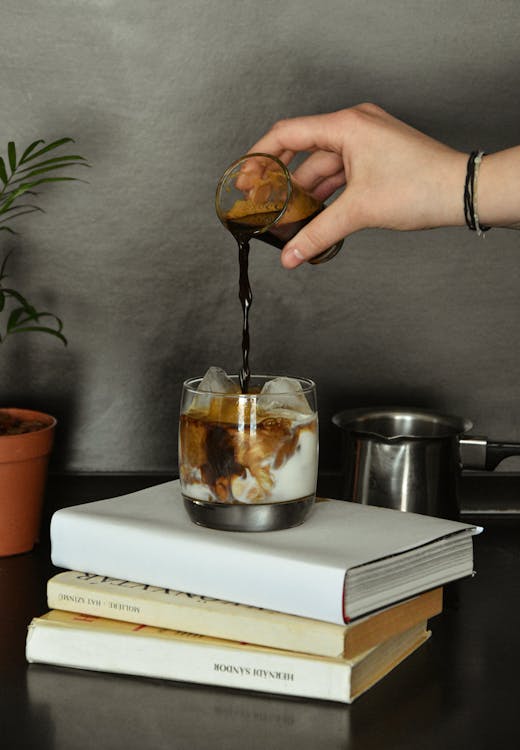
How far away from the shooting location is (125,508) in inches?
43.8

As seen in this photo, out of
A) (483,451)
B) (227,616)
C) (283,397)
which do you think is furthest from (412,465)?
(227,616)

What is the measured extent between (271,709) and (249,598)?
0.10 meters

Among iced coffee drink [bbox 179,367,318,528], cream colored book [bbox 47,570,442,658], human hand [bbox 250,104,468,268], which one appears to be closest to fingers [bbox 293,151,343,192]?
human hand [bbox 250,104,468,268]

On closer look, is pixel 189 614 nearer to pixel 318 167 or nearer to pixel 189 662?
pixel 189 662

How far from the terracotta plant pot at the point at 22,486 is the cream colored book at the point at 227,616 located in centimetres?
30

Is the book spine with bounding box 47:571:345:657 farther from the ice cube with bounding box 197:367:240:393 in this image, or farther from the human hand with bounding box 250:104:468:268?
the human hand with bounding box 250:104:468:268

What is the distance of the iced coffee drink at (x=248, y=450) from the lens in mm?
1031

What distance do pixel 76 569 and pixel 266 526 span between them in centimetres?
21

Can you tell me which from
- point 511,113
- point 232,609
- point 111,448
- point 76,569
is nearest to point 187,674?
point 232,609

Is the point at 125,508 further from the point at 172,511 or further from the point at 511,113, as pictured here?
the point at 511,113

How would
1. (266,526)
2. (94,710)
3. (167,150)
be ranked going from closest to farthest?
(94,710), (266,526), (167,150)

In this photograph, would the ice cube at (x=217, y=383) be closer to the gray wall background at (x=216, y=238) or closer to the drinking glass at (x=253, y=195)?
the drinking glass at (x=253, y=195)

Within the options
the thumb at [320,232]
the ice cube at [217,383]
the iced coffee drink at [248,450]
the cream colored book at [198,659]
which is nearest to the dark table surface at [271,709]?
the cream colored book at [198,659]

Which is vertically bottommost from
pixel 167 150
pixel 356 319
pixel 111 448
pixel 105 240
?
Answer: pixel 111 448
